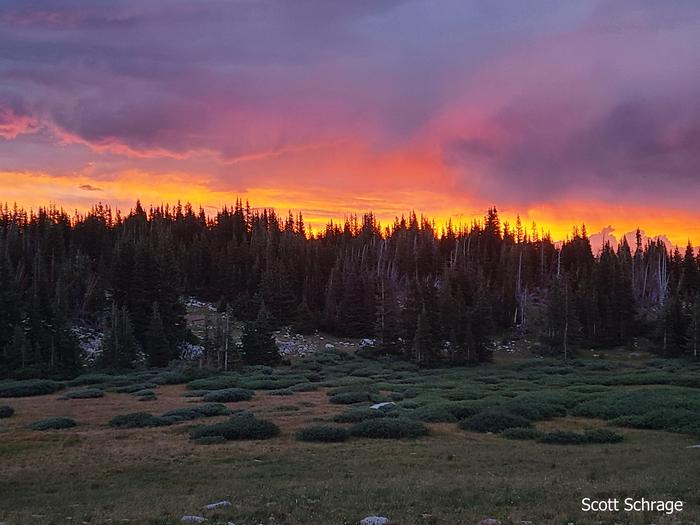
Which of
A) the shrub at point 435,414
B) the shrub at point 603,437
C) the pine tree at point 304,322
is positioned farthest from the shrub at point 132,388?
the pine tree at point 304,322

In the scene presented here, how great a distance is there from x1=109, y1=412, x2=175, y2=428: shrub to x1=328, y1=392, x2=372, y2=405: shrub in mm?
10213

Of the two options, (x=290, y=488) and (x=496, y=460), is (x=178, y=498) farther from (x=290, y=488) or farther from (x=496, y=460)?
A: (x=496, y=460)

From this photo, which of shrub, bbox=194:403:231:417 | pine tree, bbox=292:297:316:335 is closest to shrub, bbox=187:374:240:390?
shrub, bbox=194:403:231:417

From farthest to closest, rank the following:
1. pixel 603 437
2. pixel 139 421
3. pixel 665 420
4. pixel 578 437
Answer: pixel 139 421, pixel 665 420, pixel 603 437, pixel 578 437

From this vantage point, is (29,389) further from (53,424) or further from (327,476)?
(327,476)

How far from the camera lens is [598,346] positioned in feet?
269

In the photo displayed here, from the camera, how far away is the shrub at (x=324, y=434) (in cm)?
2352

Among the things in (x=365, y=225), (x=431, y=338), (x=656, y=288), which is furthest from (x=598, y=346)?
(x=365, y=225)

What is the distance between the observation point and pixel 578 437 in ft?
74.7

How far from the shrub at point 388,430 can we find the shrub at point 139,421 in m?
9.56

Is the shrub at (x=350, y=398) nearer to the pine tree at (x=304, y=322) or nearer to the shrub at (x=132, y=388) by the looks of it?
the shrub at (x=132, y=388)

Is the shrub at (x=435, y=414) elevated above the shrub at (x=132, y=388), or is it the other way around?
the shrub at (x=435, y=414)

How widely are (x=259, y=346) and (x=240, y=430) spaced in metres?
38.5

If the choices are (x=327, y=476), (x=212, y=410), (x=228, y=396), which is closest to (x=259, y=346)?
(x=228, y=396)
